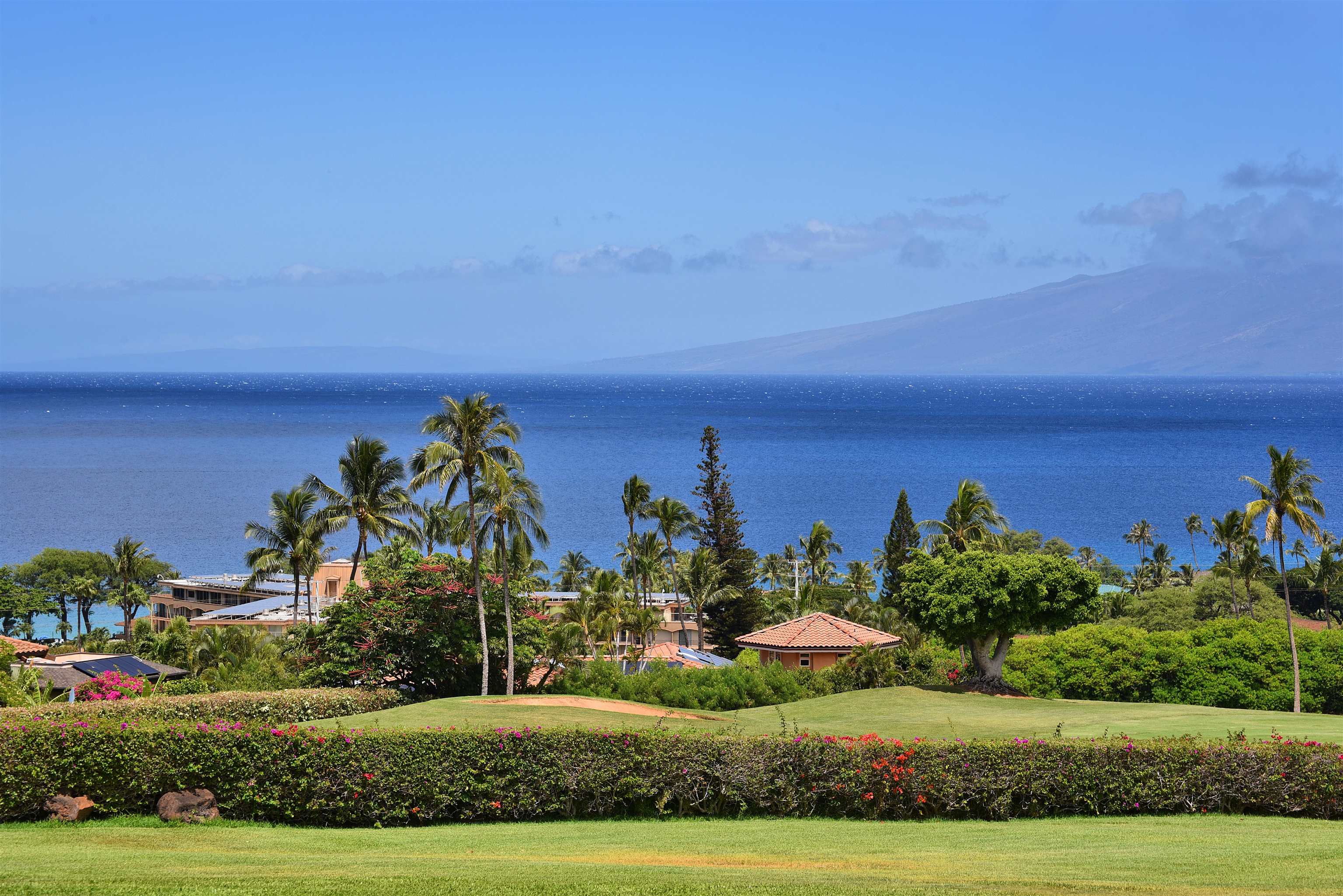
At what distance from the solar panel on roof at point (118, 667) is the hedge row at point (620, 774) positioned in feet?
46.6

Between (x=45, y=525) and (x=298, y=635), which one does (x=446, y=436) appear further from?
(x=45, y=525)

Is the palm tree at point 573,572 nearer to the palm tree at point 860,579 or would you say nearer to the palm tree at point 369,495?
the palm tree at point 860,579

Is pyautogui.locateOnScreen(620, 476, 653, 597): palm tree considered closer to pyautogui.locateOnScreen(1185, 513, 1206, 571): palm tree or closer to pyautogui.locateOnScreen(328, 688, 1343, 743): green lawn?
pyautogui.locateOnScreen(328, 688, 1343, 743): green lawn

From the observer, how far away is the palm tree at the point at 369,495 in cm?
4572

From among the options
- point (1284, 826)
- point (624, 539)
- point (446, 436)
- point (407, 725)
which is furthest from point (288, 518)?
point (624, 539)

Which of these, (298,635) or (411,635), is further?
(298,635)

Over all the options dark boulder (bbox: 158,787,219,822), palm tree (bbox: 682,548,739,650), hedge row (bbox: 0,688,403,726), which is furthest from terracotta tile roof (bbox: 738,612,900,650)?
dark boulder (bbox: 158,787,219,822)

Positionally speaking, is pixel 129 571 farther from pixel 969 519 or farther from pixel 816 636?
pixel 969 519

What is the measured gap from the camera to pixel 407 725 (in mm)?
24781

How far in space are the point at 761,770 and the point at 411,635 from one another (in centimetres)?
1756

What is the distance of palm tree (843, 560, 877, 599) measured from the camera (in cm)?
8211

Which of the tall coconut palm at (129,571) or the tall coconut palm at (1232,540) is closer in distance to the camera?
the tall coconut palm at (1232,540)

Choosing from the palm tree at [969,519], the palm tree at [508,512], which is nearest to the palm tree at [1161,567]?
the palm tree at [969,519]

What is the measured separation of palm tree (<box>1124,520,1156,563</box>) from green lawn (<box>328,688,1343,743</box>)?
88458mm
